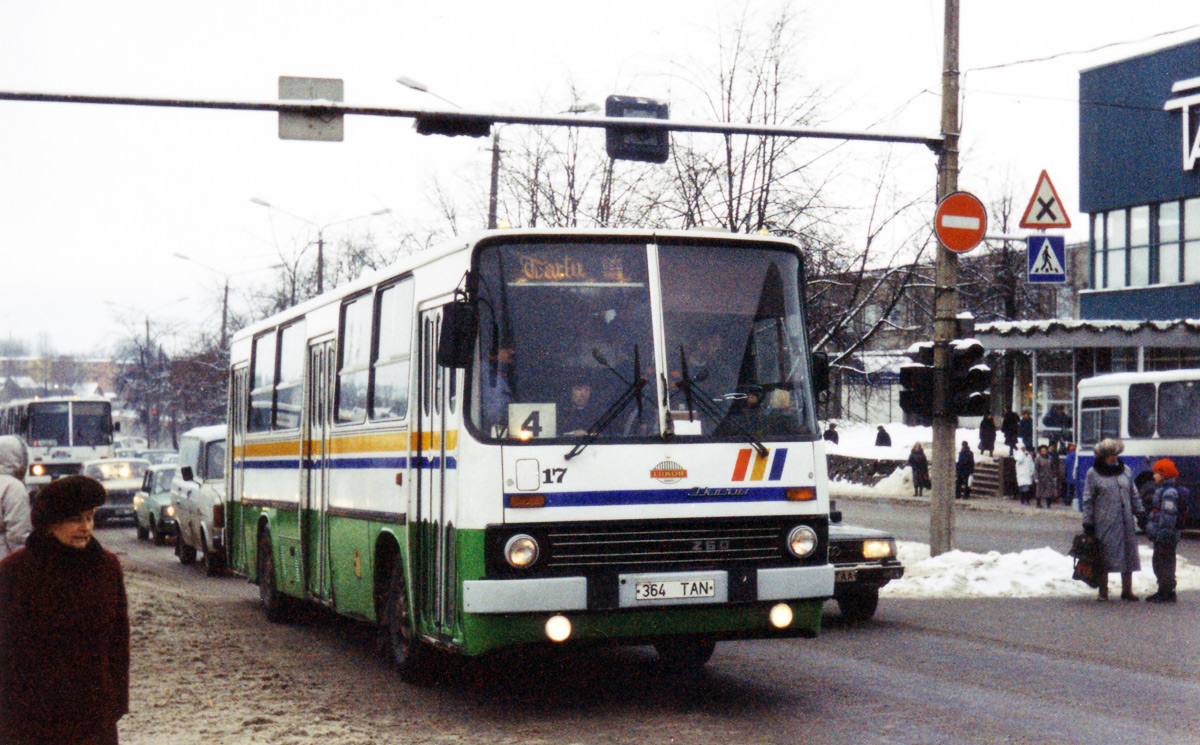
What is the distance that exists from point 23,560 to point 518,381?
13.8ft

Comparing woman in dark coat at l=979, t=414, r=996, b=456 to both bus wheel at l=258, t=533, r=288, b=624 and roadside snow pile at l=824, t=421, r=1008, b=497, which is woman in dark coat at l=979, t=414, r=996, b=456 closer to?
roadside snow pile at l=824, t=421, r=1008, b=497

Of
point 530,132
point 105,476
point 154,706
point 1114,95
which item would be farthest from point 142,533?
point 1114,95

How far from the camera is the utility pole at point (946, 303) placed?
1722 cm

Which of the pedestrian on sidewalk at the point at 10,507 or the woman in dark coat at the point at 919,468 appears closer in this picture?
the pedestrian on sidewalk at the point at 10,507

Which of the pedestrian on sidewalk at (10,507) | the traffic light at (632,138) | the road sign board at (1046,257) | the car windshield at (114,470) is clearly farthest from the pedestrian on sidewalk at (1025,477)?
the pedestrian on sidewalk at (10,507)

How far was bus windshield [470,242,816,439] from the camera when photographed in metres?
9.02

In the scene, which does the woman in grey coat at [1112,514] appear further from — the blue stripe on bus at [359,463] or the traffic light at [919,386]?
the blue stripe on bus at [359,463]

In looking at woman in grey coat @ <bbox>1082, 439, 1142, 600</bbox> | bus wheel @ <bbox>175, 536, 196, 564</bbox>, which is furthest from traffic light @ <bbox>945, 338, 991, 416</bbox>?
bus wheel @ <bbox>175, 536, 196, 564</bbox>

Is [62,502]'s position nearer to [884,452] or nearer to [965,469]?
[965,469]

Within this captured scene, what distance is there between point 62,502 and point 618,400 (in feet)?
14.3

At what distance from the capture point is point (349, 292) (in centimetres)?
1250

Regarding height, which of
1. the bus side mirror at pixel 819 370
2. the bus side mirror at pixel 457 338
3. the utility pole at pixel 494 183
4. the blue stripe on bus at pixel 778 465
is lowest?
the blue stripe on bus at pixel 778 465

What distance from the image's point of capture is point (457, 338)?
8711 millimetres

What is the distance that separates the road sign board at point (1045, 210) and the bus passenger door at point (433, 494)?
958 centimetres
